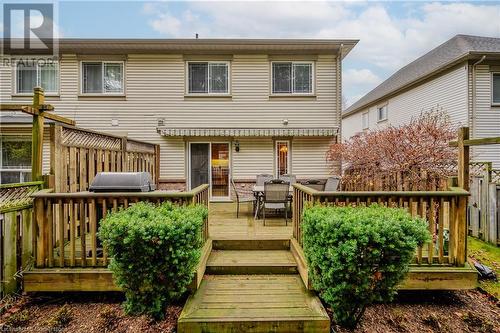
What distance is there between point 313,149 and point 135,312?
320 inches

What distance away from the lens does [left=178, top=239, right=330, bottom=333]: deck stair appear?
3062 millimetres

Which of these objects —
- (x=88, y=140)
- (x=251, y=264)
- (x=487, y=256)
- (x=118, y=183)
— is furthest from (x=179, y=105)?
(x=487, y=256)

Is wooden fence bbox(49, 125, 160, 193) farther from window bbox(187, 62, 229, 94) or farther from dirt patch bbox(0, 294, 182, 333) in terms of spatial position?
window bbox(187, 62, 229, 94)

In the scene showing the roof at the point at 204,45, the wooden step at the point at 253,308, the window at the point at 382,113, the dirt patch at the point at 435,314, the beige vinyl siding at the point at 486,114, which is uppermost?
the roof at the point at 204,45

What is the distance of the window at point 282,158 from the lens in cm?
1001

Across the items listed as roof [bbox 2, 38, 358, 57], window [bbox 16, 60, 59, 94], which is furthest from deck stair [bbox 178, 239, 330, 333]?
window [bbox 16, 60, 59, 94]

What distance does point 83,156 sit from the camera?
4996 millimetres

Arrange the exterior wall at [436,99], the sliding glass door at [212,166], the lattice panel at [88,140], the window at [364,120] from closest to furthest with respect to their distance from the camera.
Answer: the lattice panel at [88,140]
the sliding glass door at [212,166]
the exterior wall at [436,99]
the window at [364,120]

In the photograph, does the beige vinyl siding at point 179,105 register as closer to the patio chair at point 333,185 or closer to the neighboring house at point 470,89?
the patio chair at point 333,185

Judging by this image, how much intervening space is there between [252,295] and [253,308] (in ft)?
0.92

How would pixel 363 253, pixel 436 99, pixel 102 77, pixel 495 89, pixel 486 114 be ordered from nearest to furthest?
pixel 363 253 → pixel 102 77 → pixel 486 114 → pixel 495 89 → pixel 436 99

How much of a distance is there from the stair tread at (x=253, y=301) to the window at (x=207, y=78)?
296 inches

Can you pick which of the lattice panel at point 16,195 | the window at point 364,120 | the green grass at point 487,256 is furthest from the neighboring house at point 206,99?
the window at point 364,120

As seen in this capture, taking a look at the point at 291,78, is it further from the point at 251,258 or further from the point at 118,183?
the point at 118,183
